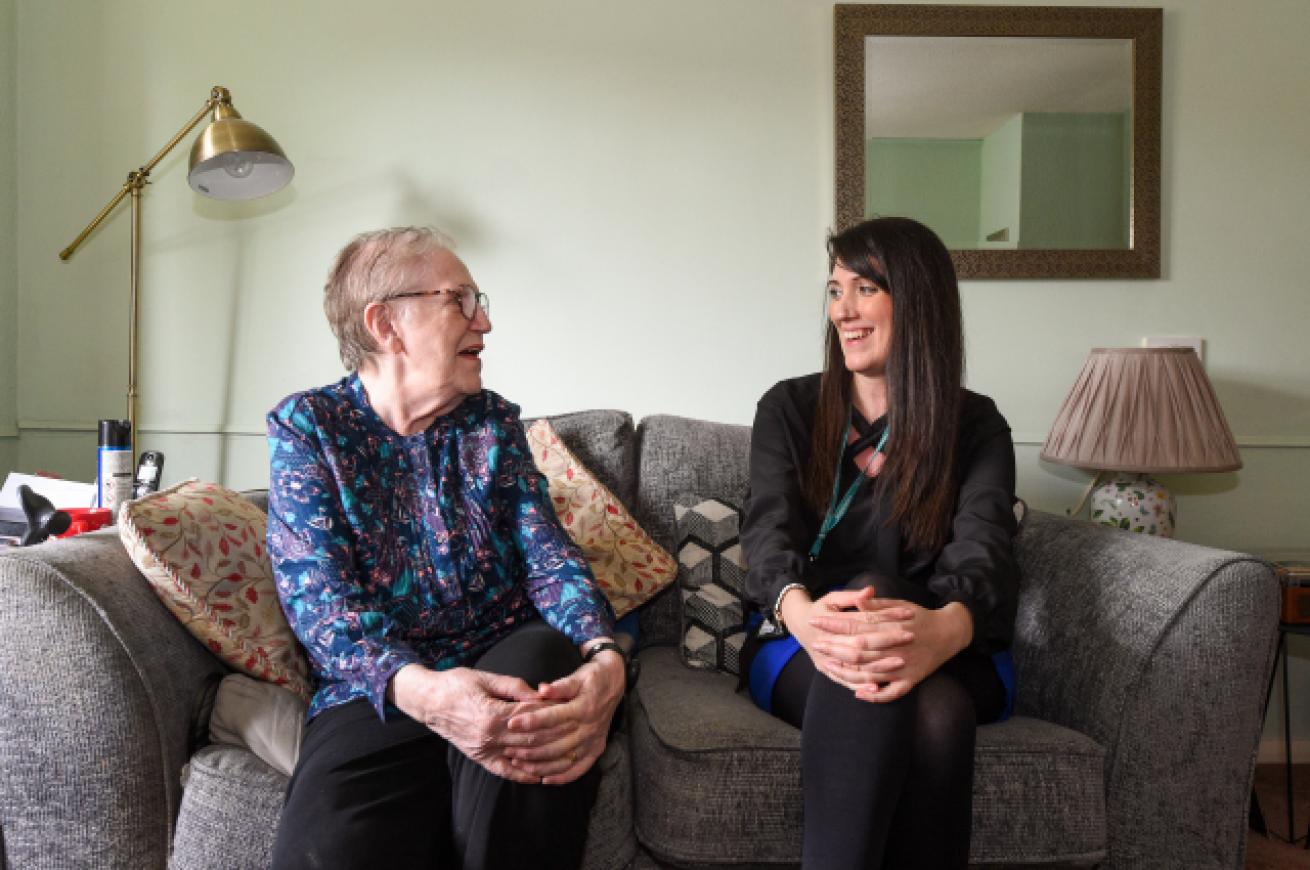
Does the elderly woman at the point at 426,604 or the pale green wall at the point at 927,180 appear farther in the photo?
the pale green wall at the point at 927,180

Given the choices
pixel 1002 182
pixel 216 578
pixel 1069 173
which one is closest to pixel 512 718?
pixel 216 578

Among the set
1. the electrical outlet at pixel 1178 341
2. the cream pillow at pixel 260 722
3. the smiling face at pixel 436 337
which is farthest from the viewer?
the electrical outlet at pixel 1178 341

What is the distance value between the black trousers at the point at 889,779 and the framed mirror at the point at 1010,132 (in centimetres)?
146

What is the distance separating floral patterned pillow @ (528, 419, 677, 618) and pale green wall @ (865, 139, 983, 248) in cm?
107

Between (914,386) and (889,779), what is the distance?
0.70 metres

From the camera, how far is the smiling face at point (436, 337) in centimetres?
140

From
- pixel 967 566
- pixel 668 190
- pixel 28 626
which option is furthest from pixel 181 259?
pixel 967 566

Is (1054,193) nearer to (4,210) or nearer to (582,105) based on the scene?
(582,105)

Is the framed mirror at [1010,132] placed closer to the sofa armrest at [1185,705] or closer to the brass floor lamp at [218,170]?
the sofa armrest at [1185,705]

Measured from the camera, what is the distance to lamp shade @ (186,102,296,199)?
200 cm

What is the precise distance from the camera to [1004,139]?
2387 millimetres

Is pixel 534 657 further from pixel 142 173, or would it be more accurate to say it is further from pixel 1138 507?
pixel 142 173

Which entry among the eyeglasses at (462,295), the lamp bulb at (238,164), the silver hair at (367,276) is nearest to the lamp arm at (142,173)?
the lamp bulb at (238,164)

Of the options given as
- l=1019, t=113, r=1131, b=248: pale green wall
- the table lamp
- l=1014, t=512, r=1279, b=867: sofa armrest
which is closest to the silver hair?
l=1014, t=512, r=1279, b=867: sofa armrest
